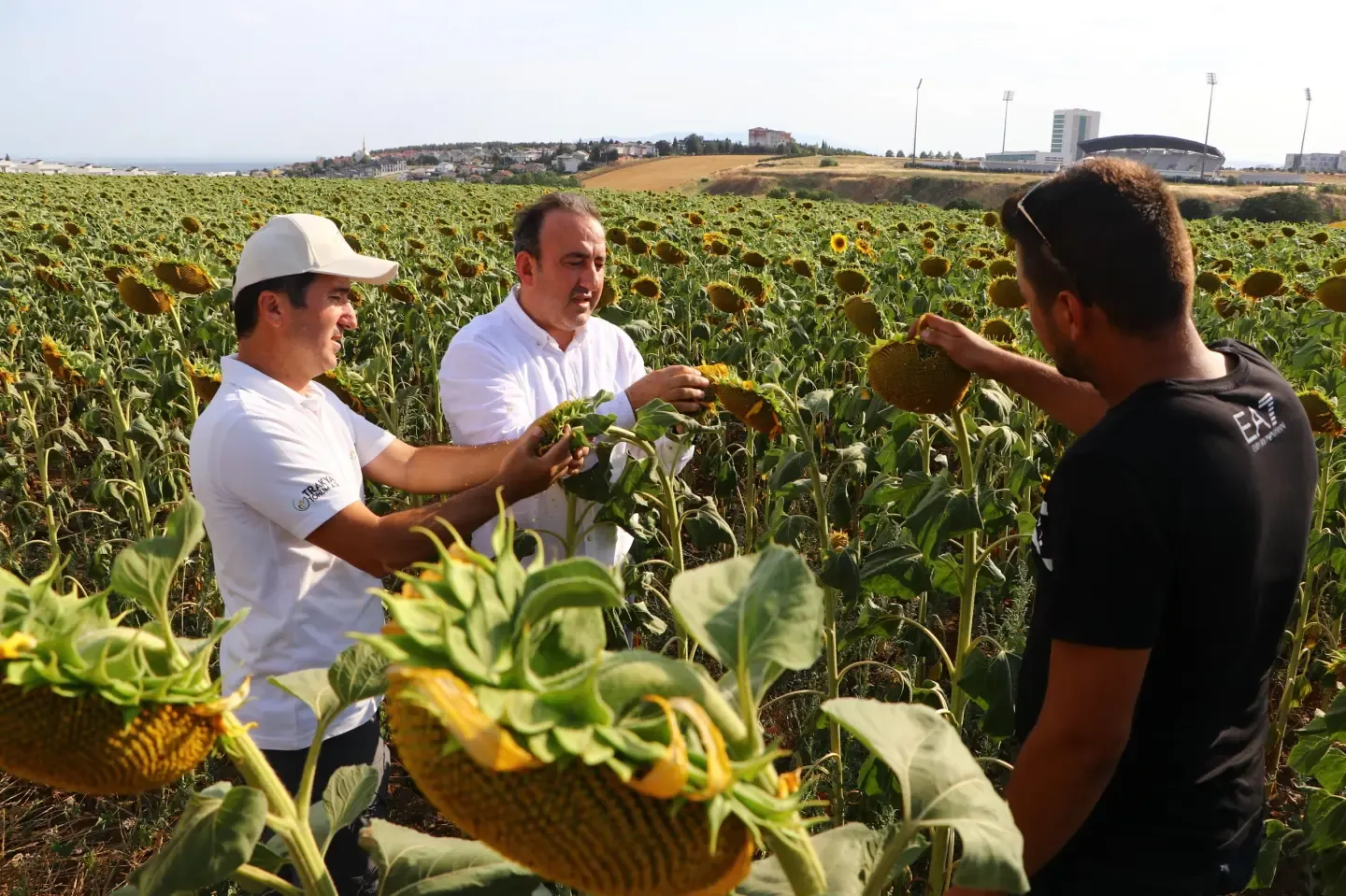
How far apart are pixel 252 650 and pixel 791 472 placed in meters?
1.30

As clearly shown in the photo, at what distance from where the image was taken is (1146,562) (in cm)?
141

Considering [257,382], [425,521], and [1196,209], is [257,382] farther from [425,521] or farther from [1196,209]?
[1196,209]

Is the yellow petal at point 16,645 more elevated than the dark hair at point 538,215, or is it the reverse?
the dark hair at point 538,215

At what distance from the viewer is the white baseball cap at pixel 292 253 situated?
2.42 m

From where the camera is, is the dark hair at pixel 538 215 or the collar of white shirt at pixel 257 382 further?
the dark hair at pixel 538 215

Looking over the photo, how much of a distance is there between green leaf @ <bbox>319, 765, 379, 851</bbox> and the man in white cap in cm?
114

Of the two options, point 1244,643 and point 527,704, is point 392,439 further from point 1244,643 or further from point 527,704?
point 527,704

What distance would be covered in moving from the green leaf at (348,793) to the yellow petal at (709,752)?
21.0 inches

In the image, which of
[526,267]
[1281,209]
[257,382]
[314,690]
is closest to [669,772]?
[314,690]

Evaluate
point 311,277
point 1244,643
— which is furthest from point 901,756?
point 311,277

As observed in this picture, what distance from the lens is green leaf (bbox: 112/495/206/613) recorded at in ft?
2.60

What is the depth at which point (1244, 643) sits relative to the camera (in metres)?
1.55

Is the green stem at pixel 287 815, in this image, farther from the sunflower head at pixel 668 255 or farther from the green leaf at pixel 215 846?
the sunflower head at pixel 668 255

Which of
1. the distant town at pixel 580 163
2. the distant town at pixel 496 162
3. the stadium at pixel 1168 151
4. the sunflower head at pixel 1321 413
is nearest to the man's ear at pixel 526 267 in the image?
the sunflower head at pixel 1321 413
